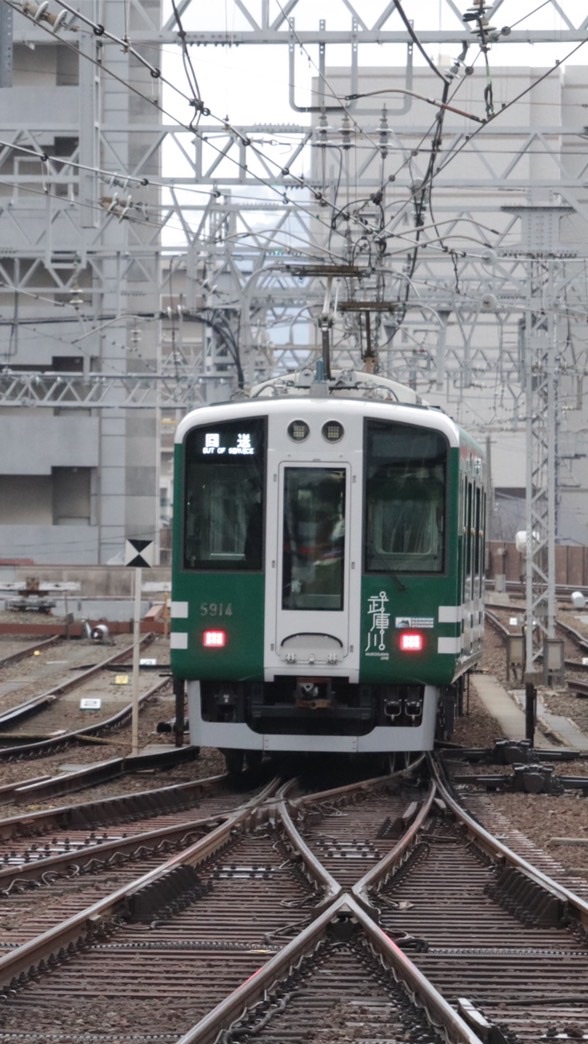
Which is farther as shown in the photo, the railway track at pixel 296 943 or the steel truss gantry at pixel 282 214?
the steel truss gantry at pixel 282 214

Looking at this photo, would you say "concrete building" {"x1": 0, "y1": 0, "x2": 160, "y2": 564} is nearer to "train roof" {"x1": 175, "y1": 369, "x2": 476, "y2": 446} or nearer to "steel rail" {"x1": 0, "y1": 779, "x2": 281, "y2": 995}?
"train roof" {"x1": 175, "y1": 369, "x2": 476, "y2": 446}

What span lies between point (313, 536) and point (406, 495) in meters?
0.69

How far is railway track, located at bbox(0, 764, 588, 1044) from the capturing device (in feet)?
16.1

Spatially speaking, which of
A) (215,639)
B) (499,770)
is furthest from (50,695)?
(215,639)

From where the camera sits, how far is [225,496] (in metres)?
11.2

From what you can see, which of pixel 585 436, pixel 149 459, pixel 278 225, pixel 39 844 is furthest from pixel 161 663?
pixel 585 436

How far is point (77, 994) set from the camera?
5.26 meters

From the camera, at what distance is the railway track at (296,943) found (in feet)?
16.1

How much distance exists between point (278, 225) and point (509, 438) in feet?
141

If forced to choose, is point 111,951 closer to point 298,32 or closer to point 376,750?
point 376,750

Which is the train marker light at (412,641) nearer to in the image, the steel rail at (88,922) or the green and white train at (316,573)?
the green and white train at (316,573)

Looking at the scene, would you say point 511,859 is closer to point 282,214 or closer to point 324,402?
point 324,402

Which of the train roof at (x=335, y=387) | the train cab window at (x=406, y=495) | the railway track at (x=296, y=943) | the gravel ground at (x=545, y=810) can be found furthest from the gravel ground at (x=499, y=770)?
the train roof at (x=335, y=387)

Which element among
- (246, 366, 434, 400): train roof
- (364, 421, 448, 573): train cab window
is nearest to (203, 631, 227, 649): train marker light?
(364, 421, 448, 573): train cab window
